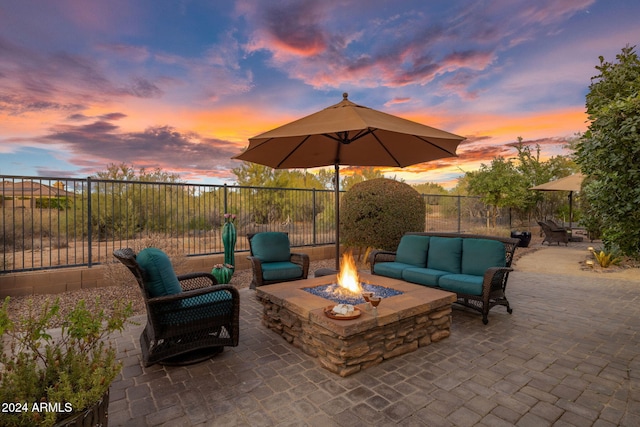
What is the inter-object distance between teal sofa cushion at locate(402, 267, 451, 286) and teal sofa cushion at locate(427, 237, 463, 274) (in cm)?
11

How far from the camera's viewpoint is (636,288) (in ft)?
18.4

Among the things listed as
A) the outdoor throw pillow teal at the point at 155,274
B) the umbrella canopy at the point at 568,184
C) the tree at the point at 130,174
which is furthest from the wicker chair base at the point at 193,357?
the umbrella canopy at the point at 568,184

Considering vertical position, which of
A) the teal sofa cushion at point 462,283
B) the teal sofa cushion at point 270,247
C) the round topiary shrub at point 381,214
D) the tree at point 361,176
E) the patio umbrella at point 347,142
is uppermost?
the tree at point 361,176

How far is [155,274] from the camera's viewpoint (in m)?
2.84

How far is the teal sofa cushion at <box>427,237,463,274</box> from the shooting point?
473 cm

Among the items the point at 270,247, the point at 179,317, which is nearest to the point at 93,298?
the point at 270,247

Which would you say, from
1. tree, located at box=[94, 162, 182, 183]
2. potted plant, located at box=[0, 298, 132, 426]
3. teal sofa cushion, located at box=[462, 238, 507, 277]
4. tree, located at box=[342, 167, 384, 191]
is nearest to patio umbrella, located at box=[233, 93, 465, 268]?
teal sofa cushion, located at box=[462, 238, 507, 277]

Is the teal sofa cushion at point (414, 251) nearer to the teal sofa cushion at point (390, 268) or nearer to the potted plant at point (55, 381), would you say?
the teal sofa cushion at point (390, 268)

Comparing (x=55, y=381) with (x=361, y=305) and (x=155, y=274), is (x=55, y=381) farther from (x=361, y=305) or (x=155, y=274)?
(x=361, y=305)

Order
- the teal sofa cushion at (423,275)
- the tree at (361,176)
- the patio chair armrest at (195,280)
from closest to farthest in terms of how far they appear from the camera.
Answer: the patio chair armrest at (195,280)
the teal sofa cushion at (423,275)
the tree at (361,176)

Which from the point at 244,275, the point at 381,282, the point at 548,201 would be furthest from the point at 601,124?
the point at 548,201

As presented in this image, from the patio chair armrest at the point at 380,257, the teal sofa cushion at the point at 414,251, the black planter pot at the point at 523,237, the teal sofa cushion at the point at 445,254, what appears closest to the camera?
the teal sofa cushion at the point at 445,254

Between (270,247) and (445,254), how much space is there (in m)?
2.93

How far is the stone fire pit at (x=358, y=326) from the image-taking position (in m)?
2.70
